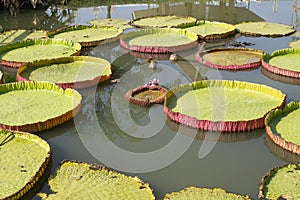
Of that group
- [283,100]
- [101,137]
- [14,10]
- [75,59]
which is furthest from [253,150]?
[14,10]

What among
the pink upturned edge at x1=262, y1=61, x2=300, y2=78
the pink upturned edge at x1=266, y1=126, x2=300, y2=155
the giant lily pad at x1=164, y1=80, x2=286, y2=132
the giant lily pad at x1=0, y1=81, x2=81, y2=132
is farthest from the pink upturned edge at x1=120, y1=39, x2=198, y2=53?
the pink upturned edge at x1=266, y1=126, x2=300, y2=155

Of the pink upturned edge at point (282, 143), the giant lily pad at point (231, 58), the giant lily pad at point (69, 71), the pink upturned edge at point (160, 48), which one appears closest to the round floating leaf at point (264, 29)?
the giant lily pad at point (231, 58)

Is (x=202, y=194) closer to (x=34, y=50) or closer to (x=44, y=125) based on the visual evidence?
(x=44, y=125)

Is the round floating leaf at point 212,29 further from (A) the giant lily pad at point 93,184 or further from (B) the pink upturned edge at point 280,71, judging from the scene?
(A) the giant lily pad at point 93,184

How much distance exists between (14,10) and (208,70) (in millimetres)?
7204

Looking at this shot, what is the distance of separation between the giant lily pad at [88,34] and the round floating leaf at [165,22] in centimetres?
98

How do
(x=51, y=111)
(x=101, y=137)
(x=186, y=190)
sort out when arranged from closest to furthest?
(x=186, y=190) → (x=101, y=137) → (x=51, y=111)

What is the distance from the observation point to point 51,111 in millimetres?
5527

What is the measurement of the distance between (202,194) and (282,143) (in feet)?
4.51

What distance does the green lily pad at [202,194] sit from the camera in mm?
3836

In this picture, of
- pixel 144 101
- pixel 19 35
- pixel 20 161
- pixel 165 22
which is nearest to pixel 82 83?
pixel 144 101

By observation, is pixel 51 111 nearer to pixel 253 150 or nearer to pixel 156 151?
pixel 156 151

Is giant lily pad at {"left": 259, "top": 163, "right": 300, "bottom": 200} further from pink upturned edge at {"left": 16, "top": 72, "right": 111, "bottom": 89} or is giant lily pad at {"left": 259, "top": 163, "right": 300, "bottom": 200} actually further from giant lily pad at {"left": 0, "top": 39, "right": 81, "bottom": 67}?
giant lily pad at {"left": 0, "top": 39, "right": 81, "bottom": 67}

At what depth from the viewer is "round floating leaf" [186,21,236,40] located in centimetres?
884
